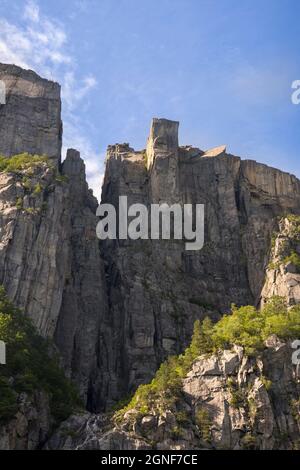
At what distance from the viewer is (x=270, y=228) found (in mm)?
91750

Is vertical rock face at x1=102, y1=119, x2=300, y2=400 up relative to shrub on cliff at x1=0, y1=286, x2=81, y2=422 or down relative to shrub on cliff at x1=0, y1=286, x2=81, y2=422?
up

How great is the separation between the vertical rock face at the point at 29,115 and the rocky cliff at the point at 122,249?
5.3 inches

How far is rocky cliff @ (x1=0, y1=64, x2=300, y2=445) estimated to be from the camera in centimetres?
7644

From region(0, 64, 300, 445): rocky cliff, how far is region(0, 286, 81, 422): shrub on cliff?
10.9 feet

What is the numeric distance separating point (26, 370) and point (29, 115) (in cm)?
3998

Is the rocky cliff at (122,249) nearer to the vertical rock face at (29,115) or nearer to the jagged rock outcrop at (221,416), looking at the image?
the vertical rock face at (29,115)

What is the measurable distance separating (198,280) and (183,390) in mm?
25799

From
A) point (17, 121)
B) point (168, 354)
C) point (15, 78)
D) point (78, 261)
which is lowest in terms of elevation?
point (168, 354)

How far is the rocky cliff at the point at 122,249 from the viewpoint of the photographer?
7644cm

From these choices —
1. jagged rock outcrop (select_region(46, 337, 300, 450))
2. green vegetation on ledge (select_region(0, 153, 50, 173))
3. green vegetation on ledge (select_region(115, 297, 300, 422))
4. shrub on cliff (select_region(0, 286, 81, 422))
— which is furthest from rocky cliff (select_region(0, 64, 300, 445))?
jagged rock outcrop (select_region(46, 337, 300, 450))

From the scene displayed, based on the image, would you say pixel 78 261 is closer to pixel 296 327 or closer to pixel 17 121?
pixel 17 121

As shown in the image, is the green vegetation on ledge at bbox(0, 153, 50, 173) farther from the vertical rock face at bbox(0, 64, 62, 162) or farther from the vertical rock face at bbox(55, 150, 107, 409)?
the vertical rock face at bbox(55, 150, 107, 409)

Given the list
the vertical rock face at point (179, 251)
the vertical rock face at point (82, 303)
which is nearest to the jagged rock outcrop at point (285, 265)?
the vertical rock face at point (179, 251)
